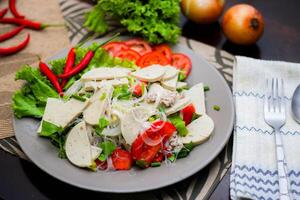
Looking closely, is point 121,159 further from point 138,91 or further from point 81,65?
point 81,65

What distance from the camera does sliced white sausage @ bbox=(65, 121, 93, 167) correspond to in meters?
1.44

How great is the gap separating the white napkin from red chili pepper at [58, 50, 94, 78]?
0.70 meters

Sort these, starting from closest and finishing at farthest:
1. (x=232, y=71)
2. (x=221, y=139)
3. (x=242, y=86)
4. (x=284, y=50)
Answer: (x=221, y=139) < (x=242, y=86) < (x=232, y=71) < (x=284, y=50)

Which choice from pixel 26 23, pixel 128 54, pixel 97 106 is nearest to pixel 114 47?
pixel 128 54

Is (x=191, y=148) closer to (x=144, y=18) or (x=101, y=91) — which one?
(x=101, y=91)

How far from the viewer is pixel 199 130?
1571 mm

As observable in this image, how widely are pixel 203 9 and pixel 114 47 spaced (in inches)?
21.6

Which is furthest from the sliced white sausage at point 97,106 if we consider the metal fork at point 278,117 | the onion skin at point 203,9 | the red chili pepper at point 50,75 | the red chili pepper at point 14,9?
the red chili pepper at point 14,9

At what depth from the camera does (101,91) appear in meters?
1.62

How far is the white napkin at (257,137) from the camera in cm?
146

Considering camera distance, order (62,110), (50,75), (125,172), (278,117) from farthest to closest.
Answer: (50,75)
(278,117)
(62,110)
(125,172)

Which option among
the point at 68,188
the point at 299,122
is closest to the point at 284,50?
the point at 299,122

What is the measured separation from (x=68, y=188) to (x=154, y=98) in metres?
0.49

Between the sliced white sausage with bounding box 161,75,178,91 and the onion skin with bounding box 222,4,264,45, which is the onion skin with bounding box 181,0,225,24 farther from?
the sliced white sausage with bounding box 161,75,178,91
